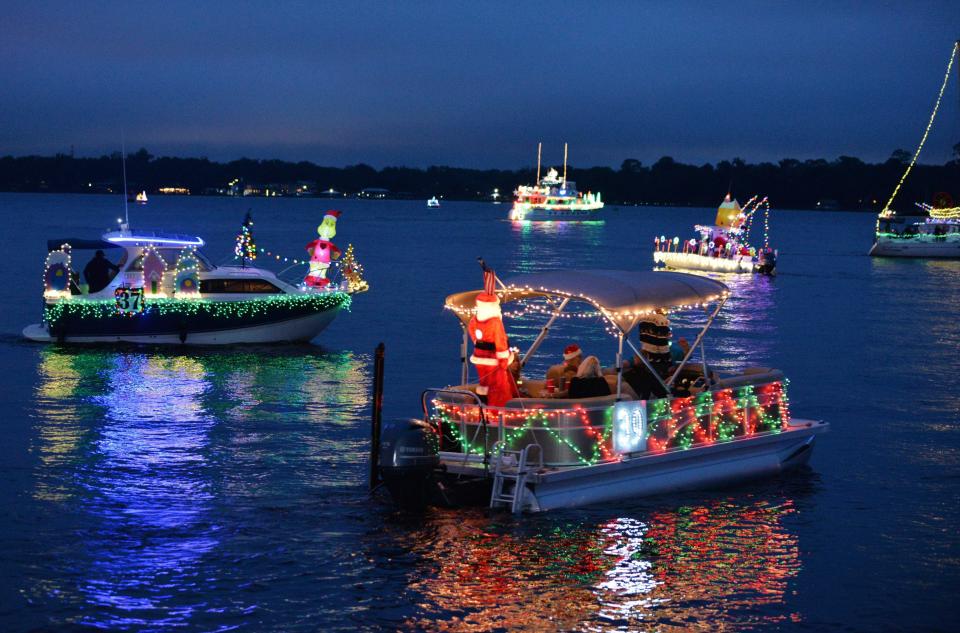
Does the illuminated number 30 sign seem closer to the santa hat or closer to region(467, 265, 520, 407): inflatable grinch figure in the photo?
region(467, 265, 520, 407): inflatable grinch figure

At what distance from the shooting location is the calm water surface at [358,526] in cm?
1397

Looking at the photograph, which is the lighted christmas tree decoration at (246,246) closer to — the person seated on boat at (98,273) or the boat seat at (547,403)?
the person seated on boat at (98,273)

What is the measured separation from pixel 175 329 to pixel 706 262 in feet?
168

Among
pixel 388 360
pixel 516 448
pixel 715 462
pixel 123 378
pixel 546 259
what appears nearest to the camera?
pixel 516 448

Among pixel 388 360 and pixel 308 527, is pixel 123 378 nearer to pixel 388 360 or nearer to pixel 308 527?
pixel 388 360

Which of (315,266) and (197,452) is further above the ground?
(315,266)

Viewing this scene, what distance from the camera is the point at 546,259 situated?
9344cm

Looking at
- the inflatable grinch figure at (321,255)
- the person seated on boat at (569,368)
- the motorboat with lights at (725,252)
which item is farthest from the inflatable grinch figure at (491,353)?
the motorboat with lights at (725,252)

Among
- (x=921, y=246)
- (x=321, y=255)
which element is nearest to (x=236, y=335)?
(x=321, y=255)

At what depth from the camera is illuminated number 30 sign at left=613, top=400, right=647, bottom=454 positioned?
663 inches

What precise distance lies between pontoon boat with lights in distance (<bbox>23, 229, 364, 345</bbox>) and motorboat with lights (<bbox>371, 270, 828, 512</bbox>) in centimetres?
1590

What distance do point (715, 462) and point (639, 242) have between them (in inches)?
4895

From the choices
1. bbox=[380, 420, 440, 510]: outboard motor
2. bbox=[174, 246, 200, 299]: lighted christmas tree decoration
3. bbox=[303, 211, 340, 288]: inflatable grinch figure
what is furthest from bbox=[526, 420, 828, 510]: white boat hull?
bbox=[174, 246, 200, 299]: lighted christmas tree decoration

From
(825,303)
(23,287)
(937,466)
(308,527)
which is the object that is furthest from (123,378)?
(825,303)
